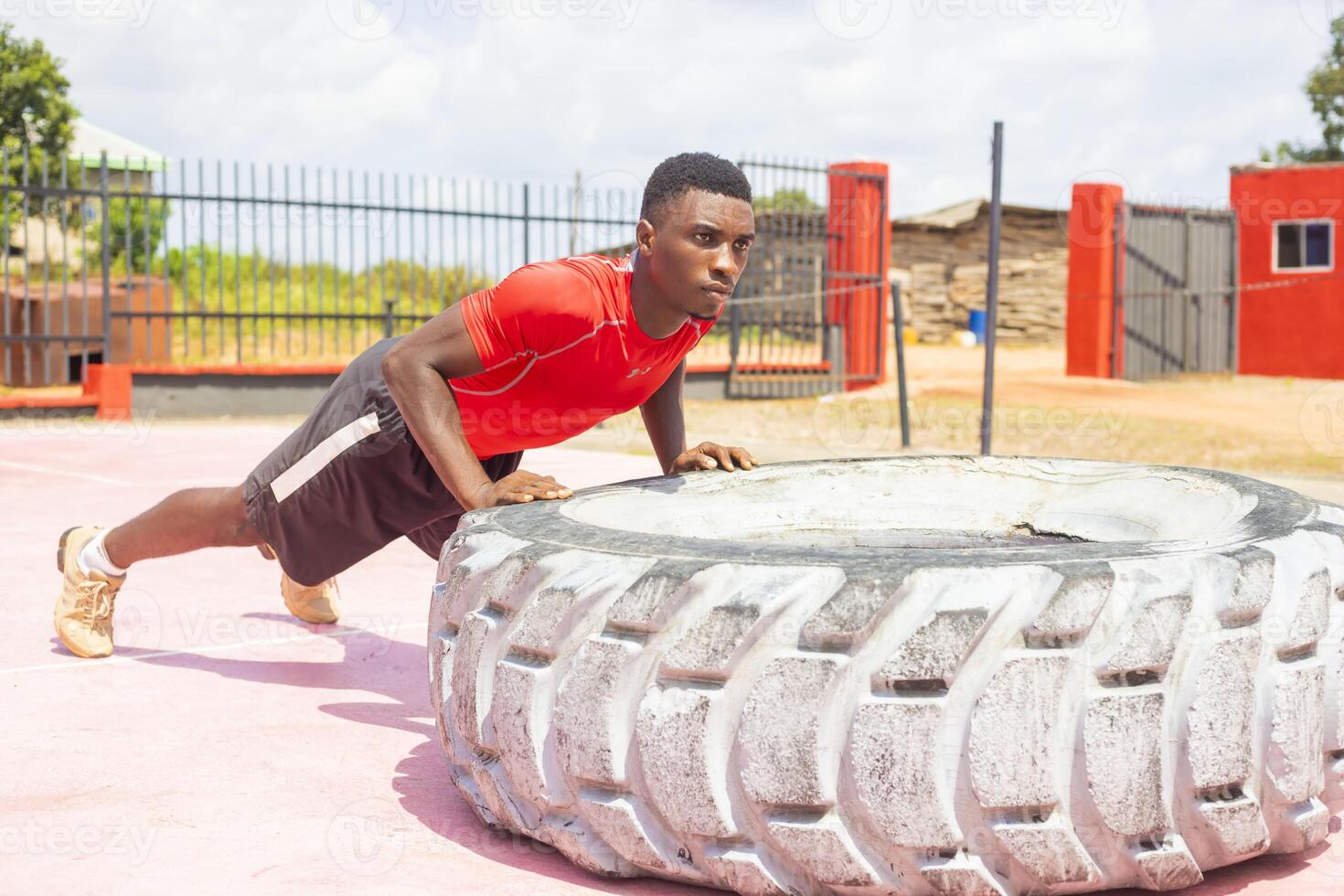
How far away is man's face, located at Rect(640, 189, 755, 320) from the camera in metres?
2.85

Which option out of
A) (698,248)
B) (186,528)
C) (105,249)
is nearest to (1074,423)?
(105,249)

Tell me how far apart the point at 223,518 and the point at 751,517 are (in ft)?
4.61

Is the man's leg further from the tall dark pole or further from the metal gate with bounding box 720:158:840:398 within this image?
the metal gate with bounding box 720:158:840:398

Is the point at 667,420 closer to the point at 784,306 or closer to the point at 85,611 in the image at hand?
the point at 85,611

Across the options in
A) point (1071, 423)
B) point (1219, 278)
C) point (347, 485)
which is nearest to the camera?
point (347, 485)

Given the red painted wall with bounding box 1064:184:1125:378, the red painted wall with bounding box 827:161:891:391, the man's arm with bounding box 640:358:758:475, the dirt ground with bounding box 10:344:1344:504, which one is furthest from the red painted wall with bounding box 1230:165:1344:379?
the man's arm with bounding box 640:358:758:475

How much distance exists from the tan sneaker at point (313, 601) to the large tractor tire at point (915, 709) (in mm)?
2031

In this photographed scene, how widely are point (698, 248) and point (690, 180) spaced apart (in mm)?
143

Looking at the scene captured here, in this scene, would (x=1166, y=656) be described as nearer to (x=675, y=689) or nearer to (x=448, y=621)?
(x=675, y=689)

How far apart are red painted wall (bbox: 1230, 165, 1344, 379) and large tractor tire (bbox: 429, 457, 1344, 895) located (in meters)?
18.4

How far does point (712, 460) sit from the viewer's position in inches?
132

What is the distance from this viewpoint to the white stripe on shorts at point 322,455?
3.27m

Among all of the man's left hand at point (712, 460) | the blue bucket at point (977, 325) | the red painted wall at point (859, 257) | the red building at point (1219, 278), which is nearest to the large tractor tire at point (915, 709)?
the man's left hand at point (712, 460)

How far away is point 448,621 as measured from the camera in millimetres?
2369
